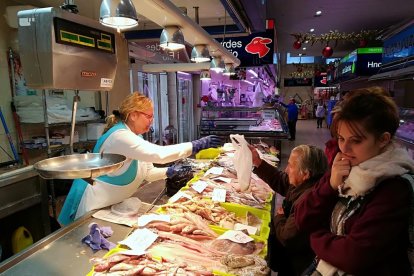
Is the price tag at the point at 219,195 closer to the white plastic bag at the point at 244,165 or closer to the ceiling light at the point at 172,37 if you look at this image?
the white plastic bag at the point at 244,165

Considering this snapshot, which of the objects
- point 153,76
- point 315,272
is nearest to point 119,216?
point 315,272

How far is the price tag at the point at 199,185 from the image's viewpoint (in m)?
2.65

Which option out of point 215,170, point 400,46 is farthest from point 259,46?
point 400,46

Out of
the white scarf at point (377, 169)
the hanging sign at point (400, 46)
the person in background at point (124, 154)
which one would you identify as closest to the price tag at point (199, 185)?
the person in background at point (124, 154)

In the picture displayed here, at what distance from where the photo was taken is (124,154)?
240cm

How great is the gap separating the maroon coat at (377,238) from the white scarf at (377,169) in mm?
35

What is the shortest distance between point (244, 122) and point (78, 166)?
4.84m

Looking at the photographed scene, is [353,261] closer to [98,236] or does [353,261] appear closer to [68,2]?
[98,236]

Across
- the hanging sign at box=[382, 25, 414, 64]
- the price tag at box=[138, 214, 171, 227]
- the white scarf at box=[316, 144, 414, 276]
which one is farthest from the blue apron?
the hanging sign at box=[382, 25, 414, 64]

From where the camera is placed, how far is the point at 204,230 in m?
1.94

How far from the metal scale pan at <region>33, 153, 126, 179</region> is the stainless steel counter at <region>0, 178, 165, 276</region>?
586 mm

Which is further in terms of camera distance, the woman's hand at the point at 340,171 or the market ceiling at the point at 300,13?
the market ceiling at the point at 300,13

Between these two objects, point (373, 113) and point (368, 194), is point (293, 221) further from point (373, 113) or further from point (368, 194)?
point (373, 113)

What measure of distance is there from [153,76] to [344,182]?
9337mm
